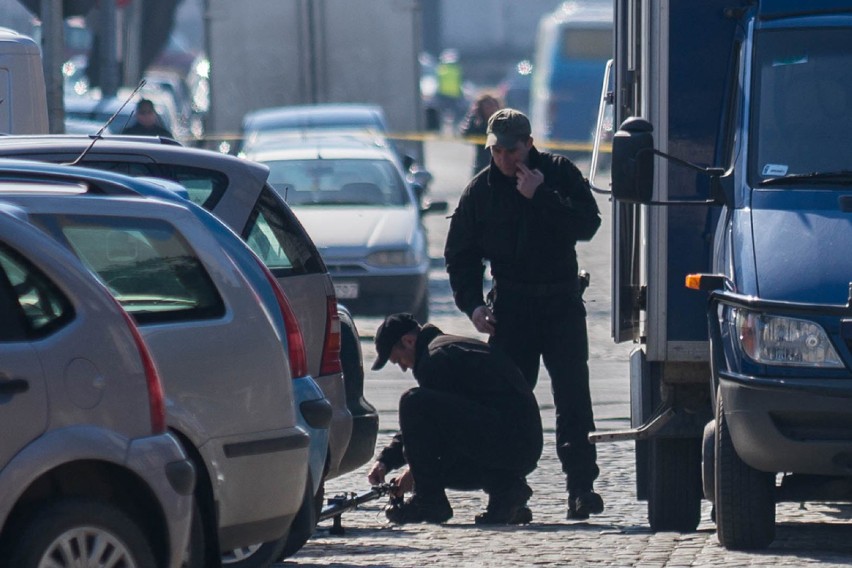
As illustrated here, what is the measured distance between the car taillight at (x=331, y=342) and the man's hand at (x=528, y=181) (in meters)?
1.45

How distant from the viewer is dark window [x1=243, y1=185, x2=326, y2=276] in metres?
8.07

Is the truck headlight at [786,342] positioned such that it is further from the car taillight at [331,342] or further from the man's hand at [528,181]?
the man's hand at [528,181]

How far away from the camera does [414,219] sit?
16.8 m

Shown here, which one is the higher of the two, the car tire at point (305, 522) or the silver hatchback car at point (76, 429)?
the silver hatchback car at point (76, 429)

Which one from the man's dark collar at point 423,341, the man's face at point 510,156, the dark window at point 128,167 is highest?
the dark window at point 128,167

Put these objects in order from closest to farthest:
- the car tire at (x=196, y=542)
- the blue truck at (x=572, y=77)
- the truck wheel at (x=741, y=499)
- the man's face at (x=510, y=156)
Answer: the car tire at (x=196, y=542) → the truck wheel at (x=741, y=499) → the man's face at (x=510, y=156) → the blue truck at (x=572, y=77)

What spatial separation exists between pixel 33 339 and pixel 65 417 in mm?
234

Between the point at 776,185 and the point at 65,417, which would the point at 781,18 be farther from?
the point at 65,417

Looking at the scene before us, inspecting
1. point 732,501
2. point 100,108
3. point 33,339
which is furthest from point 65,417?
point 100,108

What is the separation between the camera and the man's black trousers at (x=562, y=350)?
9508 mm

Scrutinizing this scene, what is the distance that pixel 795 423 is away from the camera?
24.3 feet

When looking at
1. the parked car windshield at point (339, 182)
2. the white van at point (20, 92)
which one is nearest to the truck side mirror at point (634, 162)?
the white van at point (20, 92)

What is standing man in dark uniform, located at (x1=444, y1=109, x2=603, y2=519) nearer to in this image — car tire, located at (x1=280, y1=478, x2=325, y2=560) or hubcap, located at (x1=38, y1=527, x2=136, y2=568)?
car tire, located at (x1=280, y1=478, x2=325, y2=560)

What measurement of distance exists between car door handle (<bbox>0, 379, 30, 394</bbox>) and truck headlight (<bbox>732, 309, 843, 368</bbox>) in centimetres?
285
